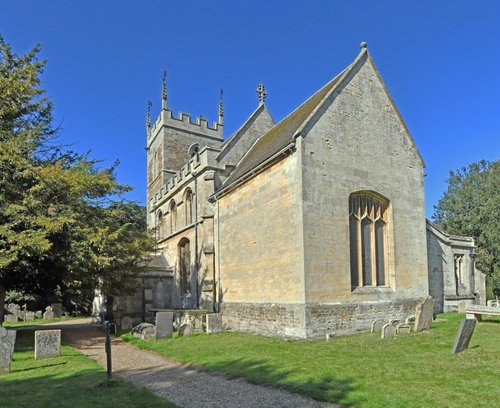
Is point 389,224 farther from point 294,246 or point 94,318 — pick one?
point 94,318

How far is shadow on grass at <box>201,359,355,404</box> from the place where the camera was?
7.18 metres

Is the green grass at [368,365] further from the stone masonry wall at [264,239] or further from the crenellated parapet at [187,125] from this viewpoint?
the crenellated parapet at [187,125]

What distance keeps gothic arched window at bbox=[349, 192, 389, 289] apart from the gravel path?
806cm

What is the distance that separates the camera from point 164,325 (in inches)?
638

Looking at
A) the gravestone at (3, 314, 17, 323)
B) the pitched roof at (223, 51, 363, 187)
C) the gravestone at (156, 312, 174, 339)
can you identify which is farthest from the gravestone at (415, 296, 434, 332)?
the gravestone at (3, 314, 17, 323)

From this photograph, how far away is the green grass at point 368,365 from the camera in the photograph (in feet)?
22.9

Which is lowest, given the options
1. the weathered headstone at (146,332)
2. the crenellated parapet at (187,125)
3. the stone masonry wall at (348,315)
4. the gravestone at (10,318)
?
the gravestone at (10,318)

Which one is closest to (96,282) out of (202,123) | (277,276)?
(277,276)

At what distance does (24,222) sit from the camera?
46.7ft

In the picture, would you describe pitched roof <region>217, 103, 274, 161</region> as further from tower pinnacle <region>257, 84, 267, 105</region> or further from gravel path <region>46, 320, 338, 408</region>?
gravel path <region>46, 320, 338, 408</region>

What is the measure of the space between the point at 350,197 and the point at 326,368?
8.67m

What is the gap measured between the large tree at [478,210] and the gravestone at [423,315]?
24.5 meters

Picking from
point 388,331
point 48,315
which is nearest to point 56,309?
point 48,315

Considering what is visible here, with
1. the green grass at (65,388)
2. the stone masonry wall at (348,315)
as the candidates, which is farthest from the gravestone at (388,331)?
the green grass at (65,388)
